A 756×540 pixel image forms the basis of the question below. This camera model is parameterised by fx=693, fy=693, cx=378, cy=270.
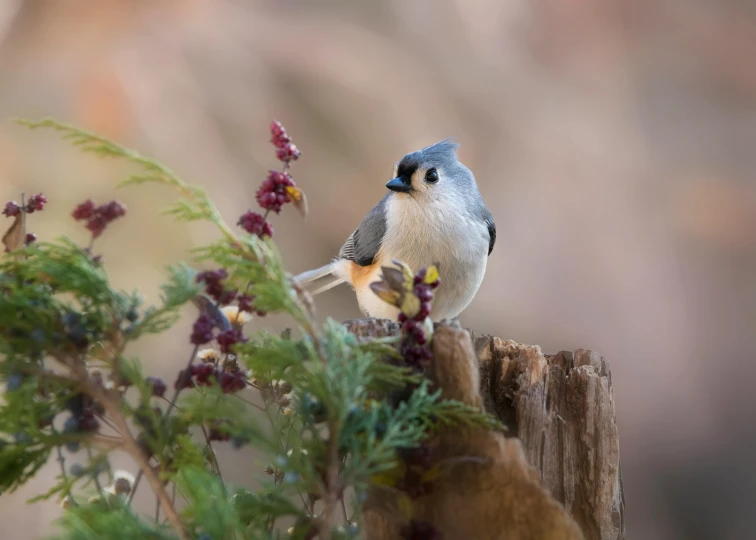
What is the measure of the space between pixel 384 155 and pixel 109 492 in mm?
2029

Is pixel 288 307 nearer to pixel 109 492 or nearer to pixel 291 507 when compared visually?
pixel 291 507

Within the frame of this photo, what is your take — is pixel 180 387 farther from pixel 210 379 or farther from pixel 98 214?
pixel 98 214

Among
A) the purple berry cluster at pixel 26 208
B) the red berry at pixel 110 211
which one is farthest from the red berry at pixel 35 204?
the red berry at pixel 110 211

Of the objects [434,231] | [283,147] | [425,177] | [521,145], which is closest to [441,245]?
[434,231]

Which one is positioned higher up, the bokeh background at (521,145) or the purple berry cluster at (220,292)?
the bokeh background at (521,145)

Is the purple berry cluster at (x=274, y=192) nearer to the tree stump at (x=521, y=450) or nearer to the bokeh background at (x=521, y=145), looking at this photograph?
the tree stump at (x=521, y=450)

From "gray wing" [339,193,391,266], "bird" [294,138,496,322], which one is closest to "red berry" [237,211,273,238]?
"bird" [294,138,496,322]

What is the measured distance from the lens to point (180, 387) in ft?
2.06

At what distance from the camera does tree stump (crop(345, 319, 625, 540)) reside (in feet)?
2.14

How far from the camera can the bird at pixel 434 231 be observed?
4.28ft

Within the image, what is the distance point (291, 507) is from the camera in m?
0.57

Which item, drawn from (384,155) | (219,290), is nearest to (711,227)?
(384,155)

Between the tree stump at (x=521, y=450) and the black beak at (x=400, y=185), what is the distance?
386 mm

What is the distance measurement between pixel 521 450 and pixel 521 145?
2.19 m
